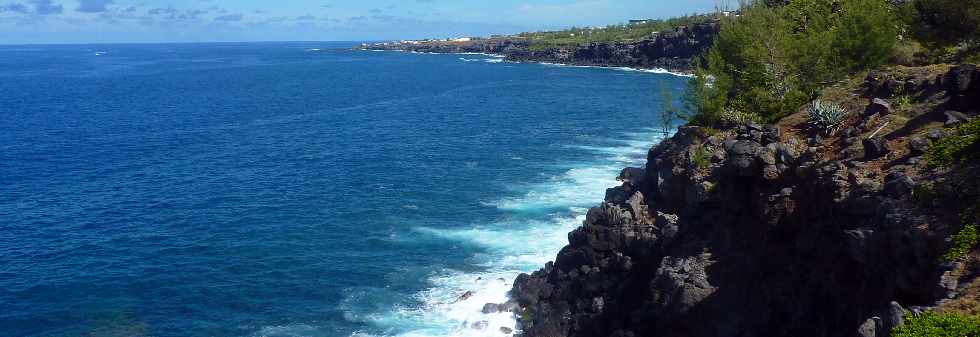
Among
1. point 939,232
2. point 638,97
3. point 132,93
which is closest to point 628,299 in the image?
point 939,232

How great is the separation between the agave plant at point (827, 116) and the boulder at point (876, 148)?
16.8 ft

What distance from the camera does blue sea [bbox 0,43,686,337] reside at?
4553cm

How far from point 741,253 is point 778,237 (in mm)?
2512

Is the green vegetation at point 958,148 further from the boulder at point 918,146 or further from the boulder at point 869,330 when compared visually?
the boulder at point 869,330

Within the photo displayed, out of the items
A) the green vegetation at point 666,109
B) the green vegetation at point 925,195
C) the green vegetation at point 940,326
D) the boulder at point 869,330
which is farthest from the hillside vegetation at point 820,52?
the green vegetation at point 940,326

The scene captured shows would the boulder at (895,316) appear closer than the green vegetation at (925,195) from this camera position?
Yes

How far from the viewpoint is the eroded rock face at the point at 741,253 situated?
2431 cm

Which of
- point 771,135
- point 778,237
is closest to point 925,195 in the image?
point 778,237

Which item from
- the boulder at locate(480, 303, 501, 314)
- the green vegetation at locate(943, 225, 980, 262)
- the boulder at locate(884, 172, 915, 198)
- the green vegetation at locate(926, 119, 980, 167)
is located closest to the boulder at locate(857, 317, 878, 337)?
the green vegetation at locate(943, 225, 980, 262)

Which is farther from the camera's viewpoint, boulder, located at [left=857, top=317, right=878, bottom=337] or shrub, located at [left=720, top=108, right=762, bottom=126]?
shrub, located at [left=720, top=108, right=762, bottom=126]

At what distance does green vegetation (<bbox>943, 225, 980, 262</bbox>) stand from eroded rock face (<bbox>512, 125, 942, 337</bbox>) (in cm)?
64

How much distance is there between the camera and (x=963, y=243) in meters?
21.3

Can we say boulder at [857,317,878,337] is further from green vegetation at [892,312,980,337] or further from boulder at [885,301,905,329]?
green vegetation at [892,312,980,337]

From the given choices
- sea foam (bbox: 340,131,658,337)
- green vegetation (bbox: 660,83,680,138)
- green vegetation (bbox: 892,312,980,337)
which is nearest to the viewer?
green vegetation (bbox: 892,312,980,337)
